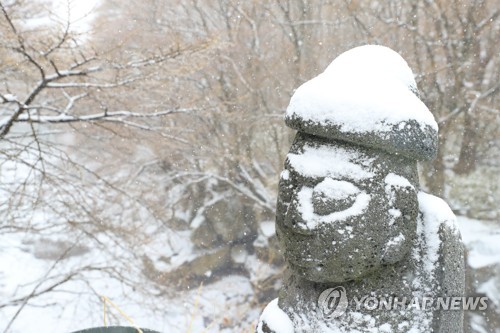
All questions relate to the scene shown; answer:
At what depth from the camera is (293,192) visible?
1.69 metres

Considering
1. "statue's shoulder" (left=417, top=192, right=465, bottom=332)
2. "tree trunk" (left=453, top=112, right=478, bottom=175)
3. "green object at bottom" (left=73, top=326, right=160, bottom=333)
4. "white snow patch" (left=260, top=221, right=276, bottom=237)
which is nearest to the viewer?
"statue's shoulder" (left=417, top=192, right=465, bottom=332)

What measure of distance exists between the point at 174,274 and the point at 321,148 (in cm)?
817


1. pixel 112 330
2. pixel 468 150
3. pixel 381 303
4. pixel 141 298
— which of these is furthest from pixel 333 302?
pixel 141 298

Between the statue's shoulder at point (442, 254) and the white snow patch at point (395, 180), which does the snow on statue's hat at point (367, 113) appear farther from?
the statue's shoulder at point (442, 254)

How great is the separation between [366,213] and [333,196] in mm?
133

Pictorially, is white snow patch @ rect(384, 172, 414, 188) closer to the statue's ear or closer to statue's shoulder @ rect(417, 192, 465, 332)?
the statue's ear

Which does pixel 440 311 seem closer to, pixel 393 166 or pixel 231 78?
pixel 393 166

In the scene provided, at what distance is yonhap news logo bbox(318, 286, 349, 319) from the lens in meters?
1.70

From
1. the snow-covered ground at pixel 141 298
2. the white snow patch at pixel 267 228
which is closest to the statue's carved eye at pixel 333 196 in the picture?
the snow-covered ground at pixel 141 298

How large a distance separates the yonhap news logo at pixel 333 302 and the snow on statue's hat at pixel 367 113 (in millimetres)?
609

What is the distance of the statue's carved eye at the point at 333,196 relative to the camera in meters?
1.56

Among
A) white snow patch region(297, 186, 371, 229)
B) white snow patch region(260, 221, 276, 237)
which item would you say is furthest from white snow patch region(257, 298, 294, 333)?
white snow patch region(260, 221, 276, 237)

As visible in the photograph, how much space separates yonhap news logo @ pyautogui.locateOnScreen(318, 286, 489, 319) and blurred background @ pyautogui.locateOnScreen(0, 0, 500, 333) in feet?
13.2

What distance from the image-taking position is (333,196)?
61.8 inches
